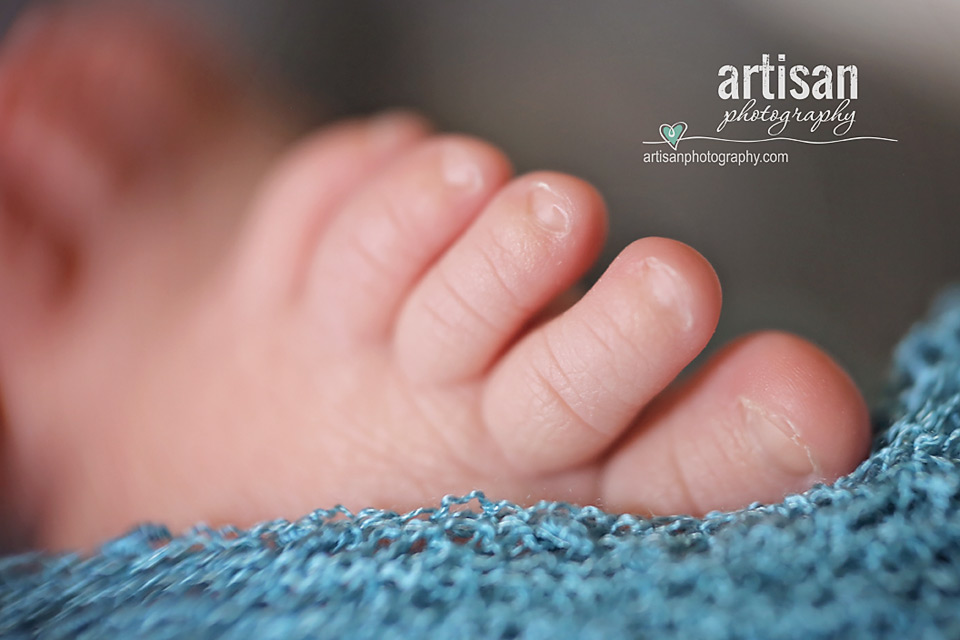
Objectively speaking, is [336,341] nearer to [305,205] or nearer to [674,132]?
[305,205]

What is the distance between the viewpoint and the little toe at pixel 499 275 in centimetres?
34

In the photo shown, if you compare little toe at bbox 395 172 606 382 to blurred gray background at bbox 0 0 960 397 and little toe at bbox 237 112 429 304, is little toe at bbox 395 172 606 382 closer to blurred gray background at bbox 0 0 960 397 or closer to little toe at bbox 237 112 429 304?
blurred gray background at bbox 0 0 960 397

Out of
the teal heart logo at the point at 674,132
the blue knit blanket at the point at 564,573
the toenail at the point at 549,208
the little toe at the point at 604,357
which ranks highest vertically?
the teal heart logo at the point at 674,132

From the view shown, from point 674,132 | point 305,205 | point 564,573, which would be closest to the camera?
point 564,573

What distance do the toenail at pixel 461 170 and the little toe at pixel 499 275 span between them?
0.03 meters

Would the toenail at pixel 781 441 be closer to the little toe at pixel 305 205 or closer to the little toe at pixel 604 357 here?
the little toe at pixel 604 357

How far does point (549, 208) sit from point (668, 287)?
0.22 ft

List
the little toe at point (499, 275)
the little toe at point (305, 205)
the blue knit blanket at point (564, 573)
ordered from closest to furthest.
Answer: the blue knit blanket at point (564, 573) → the little toe at point (499, 275) → the little toe at point (305, 205)

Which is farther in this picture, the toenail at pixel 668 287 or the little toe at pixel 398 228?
the little toe at pixel 398 228

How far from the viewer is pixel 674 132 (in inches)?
14.6

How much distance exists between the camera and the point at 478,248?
0.37m

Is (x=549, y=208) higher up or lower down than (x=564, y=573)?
higher up

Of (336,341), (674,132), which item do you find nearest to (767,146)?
(674,132)

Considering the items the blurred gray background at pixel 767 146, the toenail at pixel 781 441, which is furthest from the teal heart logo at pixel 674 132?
the toenail at pixel 781 441
